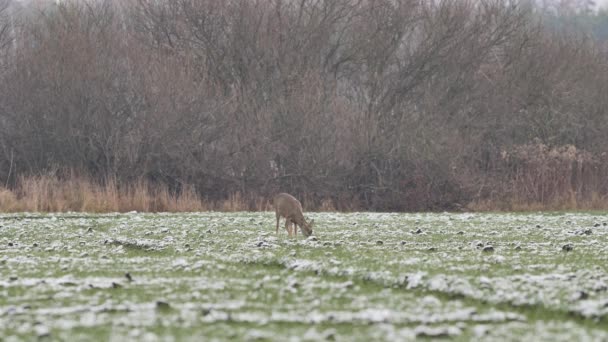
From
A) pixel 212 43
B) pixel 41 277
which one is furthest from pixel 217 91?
pixel 41 277

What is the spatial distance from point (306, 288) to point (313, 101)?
1356 inches

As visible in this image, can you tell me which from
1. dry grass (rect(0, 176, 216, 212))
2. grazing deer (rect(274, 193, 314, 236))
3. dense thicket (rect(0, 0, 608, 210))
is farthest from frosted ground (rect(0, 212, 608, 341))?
dense thicket (rect(0, 0, 608, 210))

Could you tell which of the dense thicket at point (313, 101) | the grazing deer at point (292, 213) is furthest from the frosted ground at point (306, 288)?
the dense thicket at point (313, 101)

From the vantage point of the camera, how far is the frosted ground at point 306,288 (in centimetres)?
816

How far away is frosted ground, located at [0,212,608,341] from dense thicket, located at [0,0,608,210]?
23.2 m

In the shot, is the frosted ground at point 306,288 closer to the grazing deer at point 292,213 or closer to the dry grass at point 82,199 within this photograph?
the grazing deer at point 292,213

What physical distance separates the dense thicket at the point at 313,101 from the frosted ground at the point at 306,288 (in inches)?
912

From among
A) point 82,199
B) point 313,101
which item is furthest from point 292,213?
point 313,101

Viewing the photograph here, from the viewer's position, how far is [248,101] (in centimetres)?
4622

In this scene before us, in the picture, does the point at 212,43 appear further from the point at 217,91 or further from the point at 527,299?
the point at 527,299

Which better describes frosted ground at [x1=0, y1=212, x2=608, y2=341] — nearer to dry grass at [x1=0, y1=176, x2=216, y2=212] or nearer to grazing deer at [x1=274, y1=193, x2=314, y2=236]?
grazing deer at [x1=274, y1=193, x2=314, y2=236]

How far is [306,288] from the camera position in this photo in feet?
35.2

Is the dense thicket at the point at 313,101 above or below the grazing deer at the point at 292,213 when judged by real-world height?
above

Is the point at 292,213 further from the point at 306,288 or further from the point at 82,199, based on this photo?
the point at 82,199
